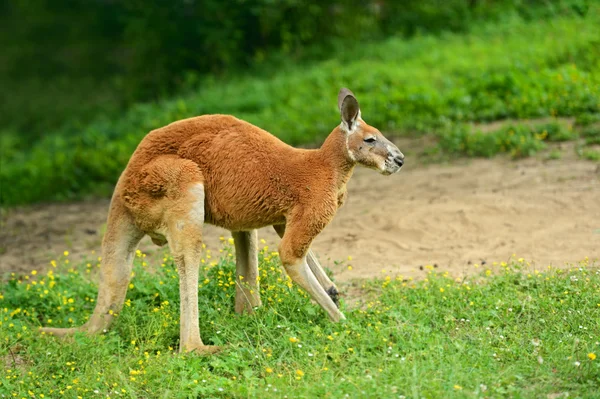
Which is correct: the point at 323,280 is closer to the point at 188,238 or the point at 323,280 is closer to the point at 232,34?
the point at 188,238

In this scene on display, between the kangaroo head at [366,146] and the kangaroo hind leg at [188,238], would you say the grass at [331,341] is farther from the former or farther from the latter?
the kangaroo head at [366,146]

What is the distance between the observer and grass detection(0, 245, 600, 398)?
5.03 m

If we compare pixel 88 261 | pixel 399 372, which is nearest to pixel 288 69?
pixel 88 261

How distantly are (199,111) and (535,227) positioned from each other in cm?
574

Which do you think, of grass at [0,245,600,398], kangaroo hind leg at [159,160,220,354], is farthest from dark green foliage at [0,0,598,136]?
kangaroo hind leg at [159,160,220,354]

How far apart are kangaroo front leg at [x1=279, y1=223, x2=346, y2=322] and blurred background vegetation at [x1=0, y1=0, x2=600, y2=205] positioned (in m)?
4.41

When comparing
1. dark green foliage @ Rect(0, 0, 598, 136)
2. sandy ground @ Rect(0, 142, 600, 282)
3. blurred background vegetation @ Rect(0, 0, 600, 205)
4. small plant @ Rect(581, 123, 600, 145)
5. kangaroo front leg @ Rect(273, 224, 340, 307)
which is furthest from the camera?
dark green foliage @ Rect(0, 0, 598, 136)

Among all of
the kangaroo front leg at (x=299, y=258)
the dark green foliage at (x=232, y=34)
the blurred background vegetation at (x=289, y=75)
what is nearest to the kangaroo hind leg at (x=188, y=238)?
the kangaroo front leg at (x=299, y=258)

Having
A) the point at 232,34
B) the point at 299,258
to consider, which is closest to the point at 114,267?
the point at 299,258

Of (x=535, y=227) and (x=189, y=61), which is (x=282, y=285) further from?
(x=189, y=61)

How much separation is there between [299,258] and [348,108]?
100 cm

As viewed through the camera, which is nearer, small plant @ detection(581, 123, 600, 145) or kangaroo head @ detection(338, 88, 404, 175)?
kangaroo head @ detection(338, 88, 404, 175)

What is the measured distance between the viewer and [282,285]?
21.0 ft

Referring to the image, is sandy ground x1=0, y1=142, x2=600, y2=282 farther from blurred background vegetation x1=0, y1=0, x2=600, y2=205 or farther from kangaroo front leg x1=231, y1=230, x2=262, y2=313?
kangaroo front leg x1=231, y1=230, x2=262, y2=313
